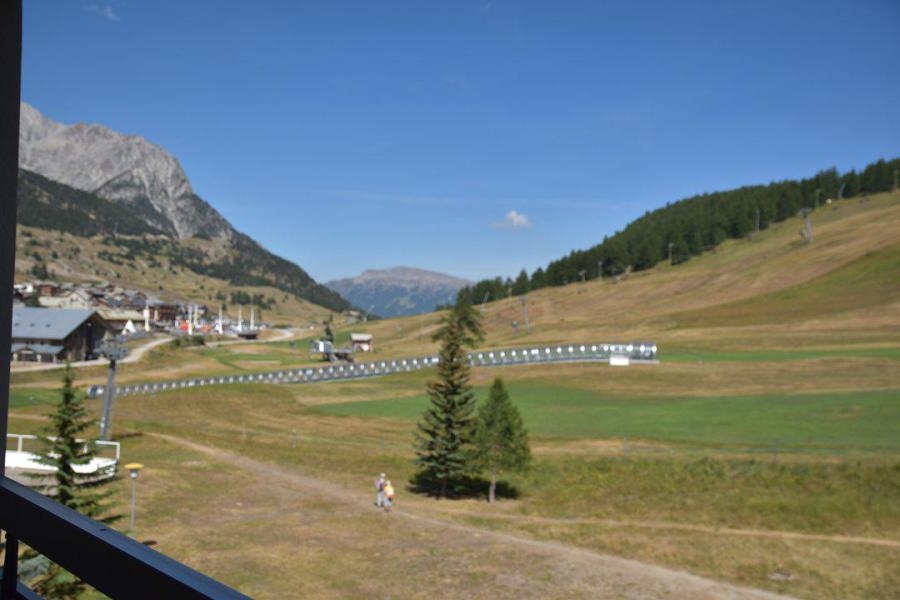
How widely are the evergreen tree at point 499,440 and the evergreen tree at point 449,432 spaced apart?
132 cm

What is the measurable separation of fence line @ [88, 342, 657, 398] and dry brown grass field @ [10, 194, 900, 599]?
11.1 ft

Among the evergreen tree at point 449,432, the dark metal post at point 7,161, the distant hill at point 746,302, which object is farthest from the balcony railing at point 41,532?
the distant hill at point 746,302

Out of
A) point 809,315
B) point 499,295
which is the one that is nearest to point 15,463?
point 809,315

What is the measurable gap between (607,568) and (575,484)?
1008cm

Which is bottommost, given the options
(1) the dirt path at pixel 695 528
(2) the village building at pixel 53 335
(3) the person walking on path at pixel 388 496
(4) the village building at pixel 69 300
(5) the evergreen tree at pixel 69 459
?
(1) the dirt path at pixel 695 528

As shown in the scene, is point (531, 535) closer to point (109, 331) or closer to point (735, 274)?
point (109, 331)

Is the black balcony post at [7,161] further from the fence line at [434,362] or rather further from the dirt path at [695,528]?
the fence line at [434,362]

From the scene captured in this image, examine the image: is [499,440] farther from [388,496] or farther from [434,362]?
[434,362]

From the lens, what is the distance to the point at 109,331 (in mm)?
84625

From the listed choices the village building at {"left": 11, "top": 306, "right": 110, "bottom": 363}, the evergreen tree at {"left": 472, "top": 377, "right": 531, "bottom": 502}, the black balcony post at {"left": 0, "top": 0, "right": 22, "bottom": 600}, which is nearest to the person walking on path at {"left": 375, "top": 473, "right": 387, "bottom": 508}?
the evergreen tree at {"left": 472, "top": 377, "right": 531, "bottom": 502}

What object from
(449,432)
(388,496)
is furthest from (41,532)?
(449,432)

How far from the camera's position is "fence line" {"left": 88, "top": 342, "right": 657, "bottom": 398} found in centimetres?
6662

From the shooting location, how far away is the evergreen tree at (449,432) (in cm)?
3078

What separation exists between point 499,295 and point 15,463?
15885 centimetres
